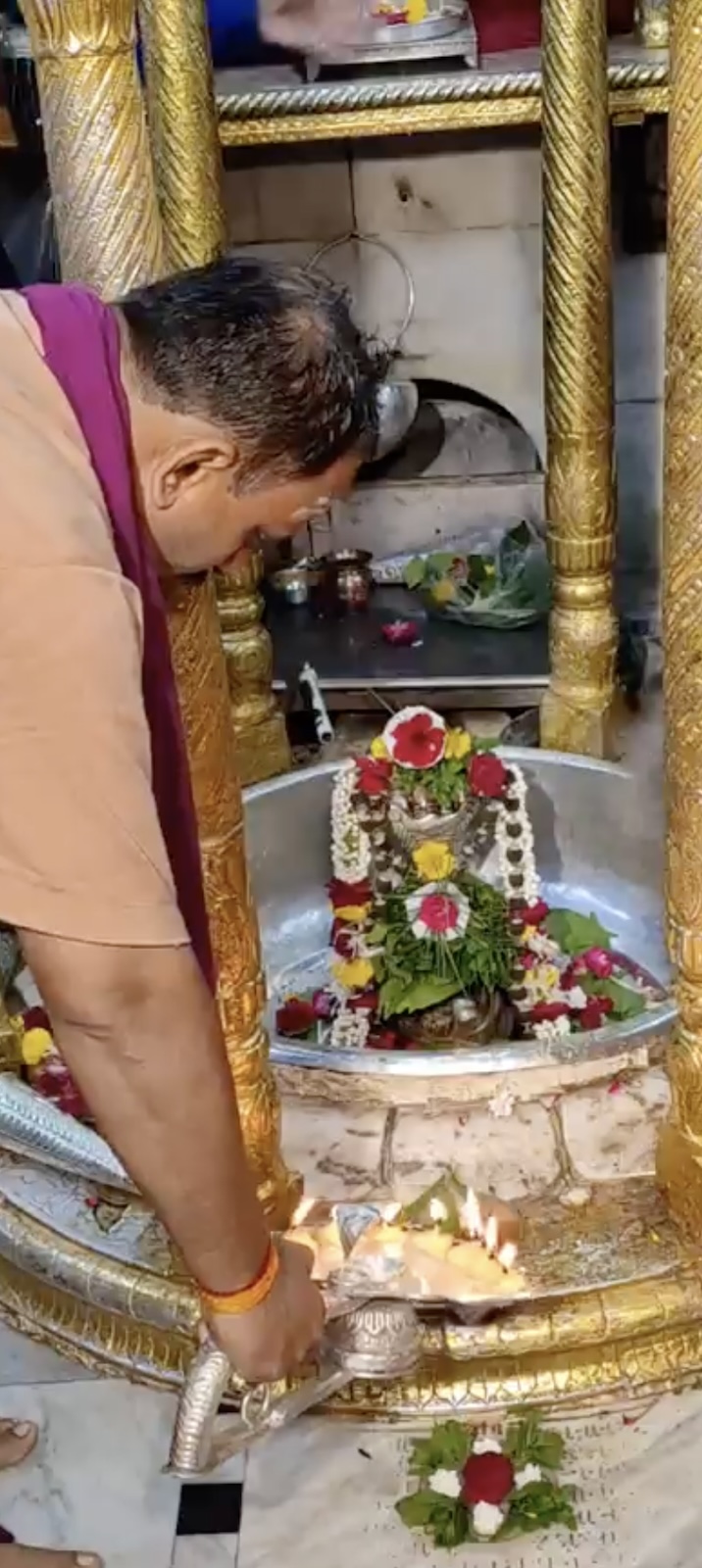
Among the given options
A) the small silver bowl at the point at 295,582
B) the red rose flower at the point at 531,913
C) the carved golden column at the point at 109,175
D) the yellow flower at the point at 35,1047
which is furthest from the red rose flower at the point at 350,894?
the small silver bowl at the point at 295,582

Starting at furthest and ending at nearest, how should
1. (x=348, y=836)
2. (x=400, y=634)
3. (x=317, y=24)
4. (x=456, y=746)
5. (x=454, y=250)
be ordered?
(x=454, y=250) → (x=400, y=634) → (x=317, y=24) → (x=348, y=836) → (x=456, y=746)

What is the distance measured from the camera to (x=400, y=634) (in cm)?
353

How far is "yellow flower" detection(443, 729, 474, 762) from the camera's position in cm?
273

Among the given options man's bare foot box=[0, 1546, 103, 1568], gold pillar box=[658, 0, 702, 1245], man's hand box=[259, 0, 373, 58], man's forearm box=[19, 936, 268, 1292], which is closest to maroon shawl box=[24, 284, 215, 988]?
man's forearm box=[19, 936, 268, 1292]

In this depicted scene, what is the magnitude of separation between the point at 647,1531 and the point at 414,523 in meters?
2.46

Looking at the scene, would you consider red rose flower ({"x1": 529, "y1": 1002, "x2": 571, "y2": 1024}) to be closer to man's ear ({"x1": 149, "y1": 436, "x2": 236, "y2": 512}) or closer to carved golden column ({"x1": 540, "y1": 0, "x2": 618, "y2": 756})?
carved golden column ({"x1": 540, "y1": 0, "x2": 618, "y2": 756})

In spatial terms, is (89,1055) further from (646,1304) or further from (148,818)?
(646,1304)

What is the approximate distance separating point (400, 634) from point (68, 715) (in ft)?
7.99

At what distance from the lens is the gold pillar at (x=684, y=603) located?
5.60 ft

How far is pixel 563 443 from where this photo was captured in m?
3.07

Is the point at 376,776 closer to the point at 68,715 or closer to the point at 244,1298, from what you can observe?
the point at 244,1298

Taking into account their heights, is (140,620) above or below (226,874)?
above

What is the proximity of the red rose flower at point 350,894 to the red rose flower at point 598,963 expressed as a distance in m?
0.33

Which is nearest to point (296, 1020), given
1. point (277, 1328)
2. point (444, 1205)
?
point (444, 1205)
